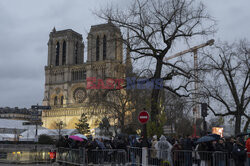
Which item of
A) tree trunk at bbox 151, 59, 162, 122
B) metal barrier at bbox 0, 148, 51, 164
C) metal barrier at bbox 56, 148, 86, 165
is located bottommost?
metal barrier at bbox 0, 148, 51, 164

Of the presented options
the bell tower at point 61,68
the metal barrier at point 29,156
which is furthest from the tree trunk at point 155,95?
the bell tower at point 61,68

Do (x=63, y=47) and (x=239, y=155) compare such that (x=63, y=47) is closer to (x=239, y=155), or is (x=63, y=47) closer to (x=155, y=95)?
(x=155, y=95)

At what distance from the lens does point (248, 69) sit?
21.3m

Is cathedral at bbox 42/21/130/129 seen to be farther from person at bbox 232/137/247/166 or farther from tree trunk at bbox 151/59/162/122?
person at bbox 232/137/247/166

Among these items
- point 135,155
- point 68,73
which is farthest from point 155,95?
point 68,73

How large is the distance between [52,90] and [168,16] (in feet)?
238

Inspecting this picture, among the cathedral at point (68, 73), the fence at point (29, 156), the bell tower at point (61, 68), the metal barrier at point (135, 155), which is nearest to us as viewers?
A: the metal barrier at point (135, 155)

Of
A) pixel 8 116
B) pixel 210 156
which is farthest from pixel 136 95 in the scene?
pixel 8 116

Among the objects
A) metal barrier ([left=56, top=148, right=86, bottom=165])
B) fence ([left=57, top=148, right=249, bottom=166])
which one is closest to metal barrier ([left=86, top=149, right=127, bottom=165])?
fence ([left=57, top=148, right=249, bottom=166])

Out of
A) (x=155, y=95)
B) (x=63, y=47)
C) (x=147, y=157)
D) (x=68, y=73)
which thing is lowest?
(x=147, y=157)

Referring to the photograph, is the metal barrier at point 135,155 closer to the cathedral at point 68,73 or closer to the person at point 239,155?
the person at point 239,155

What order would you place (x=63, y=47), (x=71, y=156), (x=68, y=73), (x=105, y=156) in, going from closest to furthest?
(x=105, y=156) < (x=71, y=156) < (x=68, y=73) < (x=63, y=47)

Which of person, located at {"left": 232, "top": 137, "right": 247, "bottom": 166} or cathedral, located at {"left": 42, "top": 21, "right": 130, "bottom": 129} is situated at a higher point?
cathedral, located at {"left": 42, "top": 21, "right": 130, "bottom": 129}

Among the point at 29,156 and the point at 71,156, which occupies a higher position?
the point at 71,156
